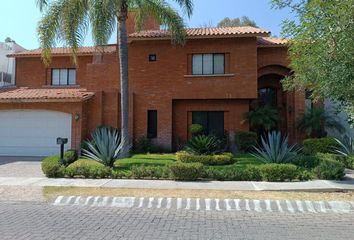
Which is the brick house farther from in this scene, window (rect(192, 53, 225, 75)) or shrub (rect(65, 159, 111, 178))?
shrub (rect(65, 159, 111, 178))

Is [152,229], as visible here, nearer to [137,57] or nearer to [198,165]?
[198,165]

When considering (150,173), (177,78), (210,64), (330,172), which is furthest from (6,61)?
(330,172)

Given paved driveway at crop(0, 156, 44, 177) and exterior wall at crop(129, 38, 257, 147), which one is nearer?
paved driveway at crop(0, 156, 44, 177)

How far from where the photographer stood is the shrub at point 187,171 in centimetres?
1229

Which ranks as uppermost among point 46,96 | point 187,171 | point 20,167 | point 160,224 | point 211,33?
point 211,33

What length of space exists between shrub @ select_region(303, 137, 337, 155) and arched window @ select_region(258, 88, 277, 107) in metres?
5.91

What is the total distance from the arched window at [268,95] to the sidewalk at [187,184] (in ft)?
41.7

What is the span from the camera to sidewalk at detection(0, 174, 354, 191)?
10898 millimetres

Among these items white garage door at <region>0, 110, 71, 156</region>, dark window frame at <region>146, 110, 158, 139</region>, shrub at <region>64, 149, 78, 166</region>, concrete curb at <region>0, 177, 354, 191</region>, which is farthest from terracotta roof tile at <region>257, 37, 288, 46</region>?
shrub at <region>64, 149, 78, 166</region>

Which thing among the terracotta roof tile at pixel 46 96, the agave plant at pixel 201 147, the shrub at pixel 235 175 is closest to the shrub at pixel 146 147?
the terracotta roof tile at pixel 46 96

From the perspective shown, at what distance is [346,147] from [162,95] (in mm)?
9963

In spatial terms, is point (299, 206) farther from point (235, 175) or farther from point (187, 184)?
point (187, 184)

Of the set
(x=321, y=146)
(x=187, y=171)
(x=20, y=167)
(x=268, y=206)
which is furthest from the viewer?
(x=321, y=146)

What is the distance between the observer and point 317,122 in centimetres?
2000
